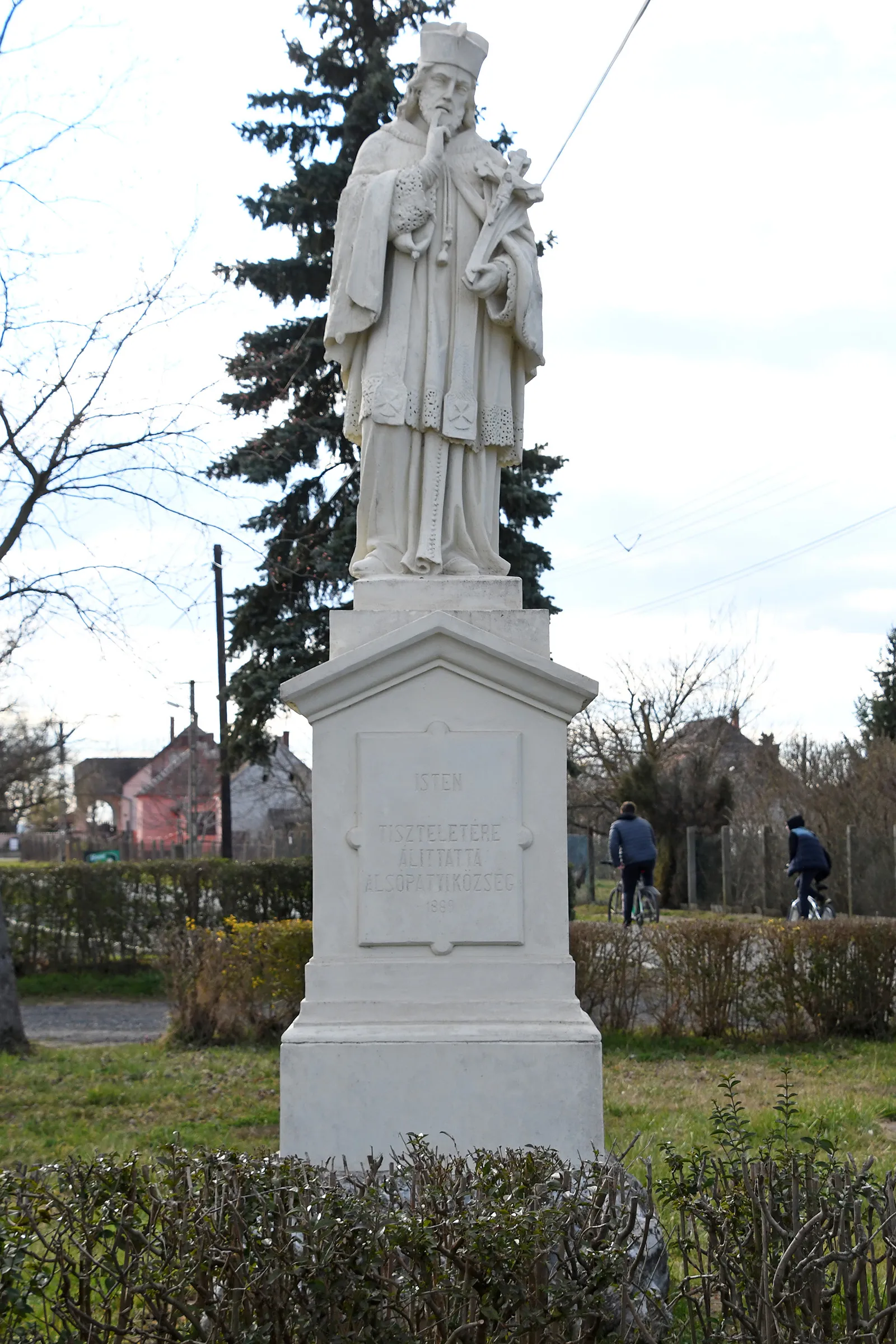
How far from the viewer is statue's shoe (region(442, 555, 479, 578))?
5898 mm

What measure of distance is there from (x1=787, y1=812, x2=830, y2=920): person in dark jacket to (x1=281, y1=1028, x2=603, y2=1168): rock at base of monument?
12509mm

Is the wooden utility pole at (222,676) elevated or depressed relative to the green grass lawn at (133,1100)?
elevated

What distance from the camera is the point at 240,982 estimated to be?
11.3 metres

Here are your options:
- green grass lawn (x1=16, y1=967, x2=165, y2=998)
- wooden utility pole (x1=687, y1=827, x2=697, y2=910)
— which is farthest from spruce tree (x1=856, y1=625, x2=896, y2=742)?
green grass lawn (x1=16, y1=967, x2=165, y2=998)

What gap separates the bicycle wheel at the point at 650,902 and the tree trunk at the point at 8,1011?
30.5 feet

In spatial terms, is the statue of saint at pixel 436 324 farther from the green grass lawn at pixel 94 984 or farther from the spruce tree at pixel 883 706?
the spruce tree at pixel 883 706

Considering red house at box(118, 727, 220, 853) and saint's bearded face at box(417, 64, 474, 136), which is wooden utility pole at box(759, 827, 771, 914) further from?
red house at box(118, 727, 220, 853)

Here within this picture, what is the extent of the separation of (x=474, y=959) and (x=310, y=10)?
1520cm

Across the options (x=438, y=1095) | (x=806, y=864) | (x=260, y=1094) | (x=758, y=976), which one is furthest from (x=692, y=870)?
(x=438, y=1095)

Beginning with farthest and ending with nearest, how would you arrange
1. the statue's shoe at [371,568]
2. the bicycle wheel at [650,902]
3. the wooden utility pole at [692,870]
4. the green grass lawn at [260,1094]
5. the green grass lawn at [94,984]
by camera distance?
the wooden utility pole at [692,870] → the bicycle wheel at [650,902] → the green grass lawn at [94,984] → the green grass lawn at [260,1094] → the statue's shoe at [371,568]

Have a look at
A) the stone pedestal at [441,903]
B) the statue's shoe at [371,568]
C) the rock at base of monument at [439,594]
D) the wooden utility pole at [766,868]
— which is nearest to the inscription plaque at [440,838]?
the stone pedestal at [441,903]

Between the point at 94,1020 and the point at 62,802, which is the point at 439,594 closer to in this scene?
Result: the point at 94,1020

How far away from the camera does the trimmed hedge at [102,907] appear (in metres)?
16.8

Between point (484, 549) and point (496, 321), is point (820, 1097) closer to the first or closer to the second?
point (484, 549)
